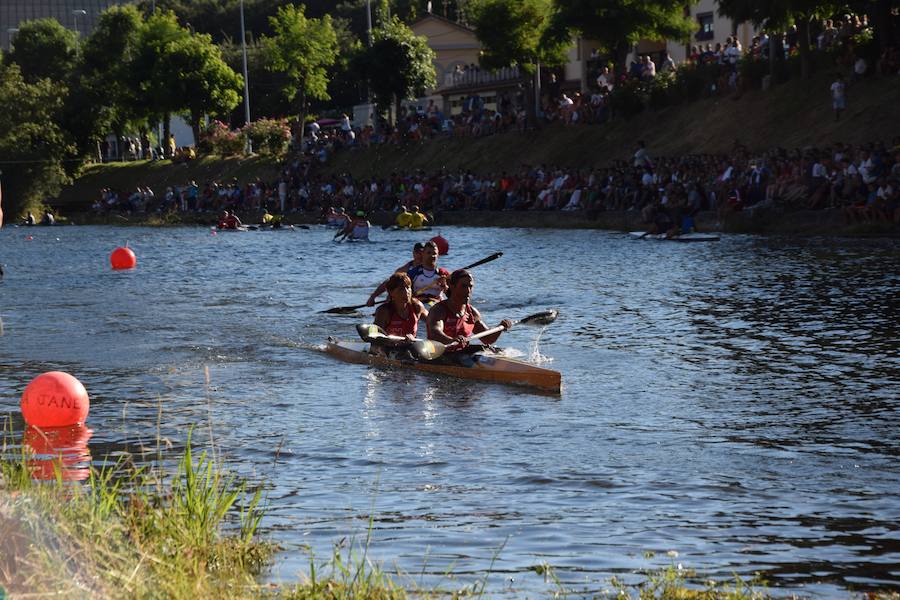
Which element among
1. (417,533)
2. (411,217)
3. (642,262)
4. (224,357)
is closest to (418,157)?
(411,217)

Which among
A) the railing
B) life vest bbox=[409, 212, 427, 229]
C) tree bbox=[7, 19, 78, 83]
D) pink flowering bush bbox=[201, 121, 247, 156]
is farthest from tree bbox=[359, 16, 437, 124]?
tree bbox=[7, 19, 78, 83]

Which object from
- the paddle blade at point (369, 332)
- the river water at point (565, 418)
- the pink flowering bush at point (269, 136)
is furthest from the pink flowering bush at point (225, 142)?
the paddle blade at point (369, 332)

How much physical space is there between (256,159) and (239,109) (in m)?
26.6

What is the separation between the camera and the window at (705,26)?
59812mm

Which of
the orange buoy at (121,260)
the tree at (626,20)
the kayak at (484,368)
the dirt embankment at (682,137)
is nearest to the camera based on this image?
the kayak at (484,368)

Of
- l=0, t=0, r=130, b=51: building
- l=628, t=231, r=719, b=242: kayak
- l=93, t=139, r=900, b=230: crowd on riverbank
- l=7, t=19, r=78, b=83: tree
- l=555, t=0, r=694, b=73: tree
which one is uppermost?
l=0, t=0, r=130, b=51: building

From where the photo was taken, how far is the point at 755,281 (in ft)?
78.1

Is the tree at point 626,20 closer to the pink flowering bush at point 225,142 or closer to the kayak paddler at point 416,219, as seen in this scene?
the kayak paddler at point 416,219

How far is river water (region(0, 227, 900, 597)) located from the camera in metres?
7.69

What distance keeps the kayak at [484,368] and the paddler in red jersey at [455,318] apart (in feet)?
0.87

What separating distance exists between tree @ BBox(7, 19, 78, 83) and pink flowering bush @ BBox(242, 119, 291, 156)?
3104 centimetres

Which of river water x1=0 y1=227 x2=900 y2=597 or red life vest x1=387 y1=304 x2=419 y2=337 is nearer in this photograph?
river water x1=0 y1=227 x2=900 y2=597

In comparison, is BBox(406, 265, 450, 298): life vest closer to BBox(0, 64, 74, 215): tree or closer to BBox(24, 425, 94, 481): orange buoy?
BBox(24, 425, 94, 481): orange buoy

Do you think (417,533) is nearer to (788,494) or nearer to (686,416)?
(788,494)
